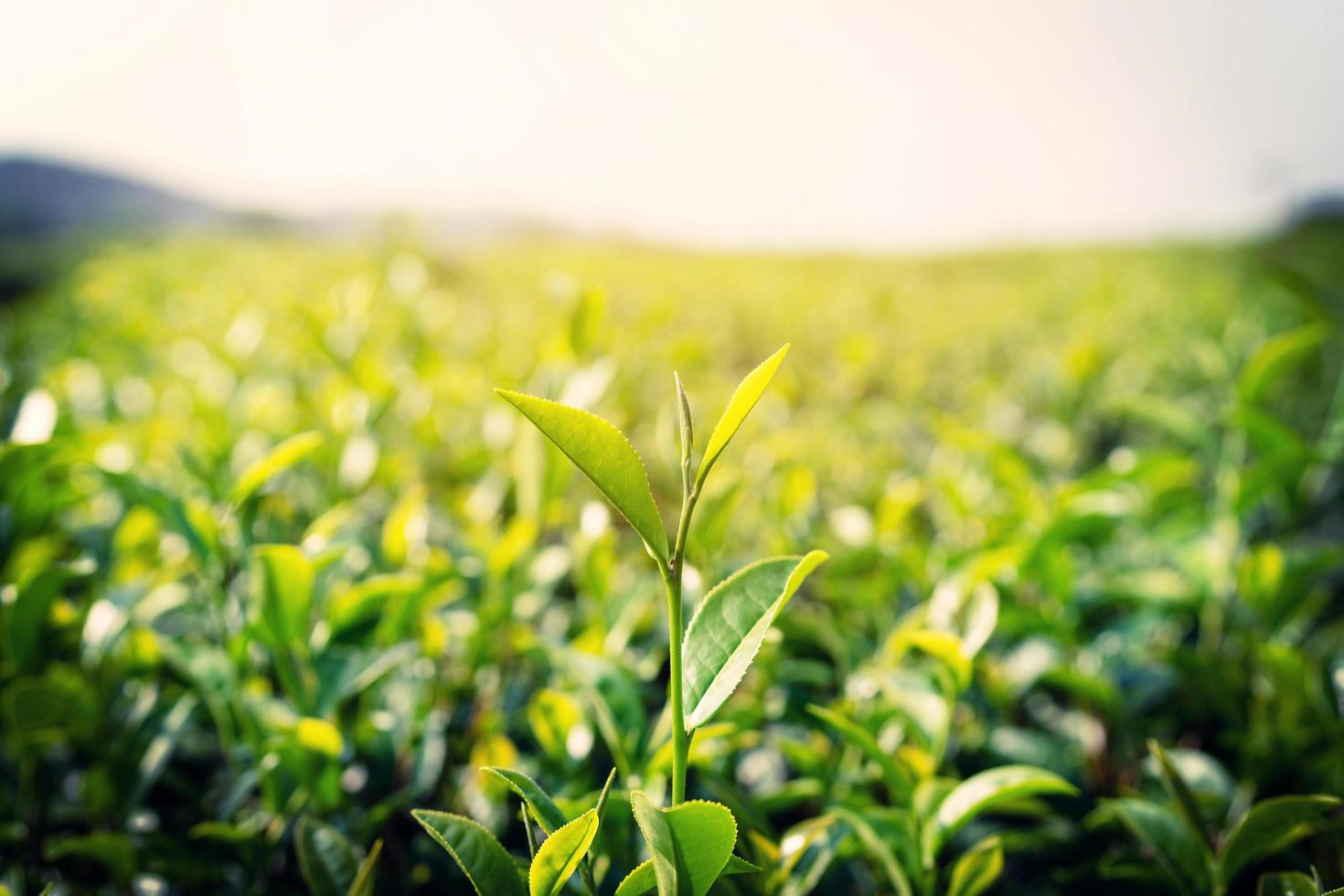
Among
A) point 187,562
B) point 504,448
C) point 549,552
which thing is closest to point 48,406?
point 187,562

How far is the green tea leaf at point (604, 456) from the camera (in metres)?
0.46

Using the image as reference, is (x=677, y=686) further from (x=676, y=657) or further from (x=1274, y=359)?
(x=1274, y=359)

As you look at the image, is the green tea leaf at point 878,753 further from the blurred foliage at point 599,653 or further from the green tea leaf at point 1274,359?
the green tea leaf at point 1274,359

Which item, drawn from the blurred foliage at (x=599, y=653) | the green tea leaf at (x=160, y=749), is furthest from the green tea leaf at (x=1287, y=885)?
the green tea leaf at (x=160, y=749)

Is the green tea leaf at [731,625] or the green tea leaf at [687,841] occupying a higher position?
the green tea leaf at [731,625]

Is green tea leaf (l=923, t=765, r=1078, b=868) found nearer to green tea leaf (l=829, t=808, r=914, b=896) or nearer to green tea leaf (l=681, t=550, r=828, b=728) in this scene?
green tea leaf (l=829, t=808, r=914, b=896)

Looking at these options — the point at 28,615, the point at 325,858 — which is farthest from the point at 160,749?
the point at 325,858

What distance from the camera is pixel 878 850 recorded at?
0.66 metres

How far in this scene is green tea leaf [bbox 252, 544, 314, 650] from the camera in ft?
2.56

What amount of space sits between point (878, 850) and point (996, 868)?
0.12 m

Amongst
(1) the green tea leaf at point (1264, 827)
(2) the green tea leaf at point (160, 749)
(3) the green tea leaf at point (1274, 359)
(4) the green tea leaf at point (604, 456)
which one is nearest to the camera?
(4) the green tea leaf at point (604, 456)

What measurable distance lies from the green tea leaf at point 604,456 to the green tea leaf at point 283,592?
1.42 feet

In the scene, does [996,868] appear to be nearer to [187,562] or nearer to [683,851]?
[683,851]

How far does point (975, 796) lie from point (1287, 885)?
258 mm
